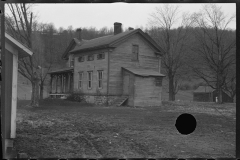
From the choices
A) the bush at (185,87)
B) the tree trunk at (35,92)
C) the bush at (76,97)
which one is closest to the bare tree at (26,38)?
the tree trunk at (35,92)

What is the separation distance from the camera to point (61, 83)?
4.70m

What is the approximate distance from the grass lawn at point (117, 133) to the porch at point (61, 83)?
0.19m

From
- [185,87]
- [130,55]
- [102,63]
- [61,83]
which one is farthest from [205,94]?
[102,63]

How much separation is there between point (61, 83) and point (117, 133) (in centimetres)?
172

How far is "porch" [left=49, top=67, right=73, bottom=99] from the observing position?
409 cm

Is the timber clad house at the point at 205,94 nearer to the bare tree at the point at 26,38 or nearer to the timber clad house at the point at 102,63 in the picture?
the timber clad house at the point at 102,63

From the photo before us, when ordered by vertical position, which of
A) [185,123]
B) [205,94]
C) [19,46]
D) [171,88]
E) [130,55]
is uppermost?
[130,55]

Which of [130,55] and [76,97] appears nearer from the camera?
[76,97]

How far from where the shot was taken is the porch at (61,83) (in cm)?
409

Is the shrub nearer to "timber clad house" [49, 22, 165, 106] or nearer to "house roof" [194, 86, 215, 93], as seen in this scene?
"timber clad house" [49, 22, 165, 106]

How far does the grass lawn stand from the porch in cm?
19

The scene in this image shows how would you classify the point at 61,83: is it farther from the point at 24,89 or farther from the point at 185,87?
the point at 185,87

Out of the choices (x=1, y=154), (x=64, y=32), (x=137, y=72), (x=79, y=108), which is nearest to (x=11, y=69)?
(x=64, y=32)

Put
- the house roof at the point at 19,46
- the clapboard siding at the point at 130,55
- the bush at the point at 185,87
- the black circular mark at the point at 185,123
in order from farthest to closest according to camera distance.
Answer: the clapboard siding at the point at 130,55 < the bush at the point at 185,87 < the house roof at the point at 19,46 < the black circular mark at the point at 185,123
